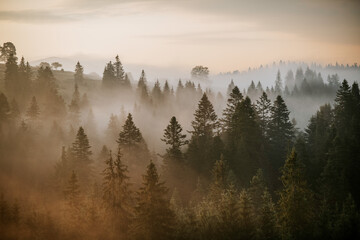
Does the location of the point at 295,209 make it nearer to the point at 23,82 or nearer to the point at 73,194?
the point at 73,194

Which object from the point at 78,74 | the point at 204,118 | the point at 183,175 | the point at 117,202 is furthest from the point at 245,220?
the point at 78,74

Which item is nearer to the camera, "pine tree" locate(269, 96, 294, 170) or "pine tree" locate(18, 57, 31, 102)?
"pine tree" locate(269, 96, 294, 170)

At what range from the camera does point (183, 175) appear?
214 feet

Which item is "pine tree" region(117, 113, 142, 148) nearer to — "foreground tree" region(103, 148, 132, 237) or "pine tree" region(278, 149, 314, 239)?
"foreground tree" region(103, 148, 132, 237)

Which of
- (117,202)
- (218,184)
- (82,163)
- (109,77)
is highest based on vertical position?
(109,77)

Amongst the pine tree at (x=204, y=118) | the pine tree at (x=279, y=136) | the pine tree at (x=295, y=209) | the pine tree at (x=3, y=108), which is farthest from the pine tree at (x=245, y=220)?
the pine tree at (x=3, y=108)

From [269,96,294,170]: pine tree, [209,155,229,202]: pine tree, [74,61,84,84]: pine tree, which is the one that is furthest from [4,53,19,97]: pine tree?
[209,155,229,202]: pine tree

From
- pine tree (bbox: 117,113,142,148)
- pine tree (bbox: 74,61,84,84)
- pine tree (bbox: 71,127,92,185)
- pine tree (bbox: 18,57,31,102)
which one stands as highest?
pine tree (bbox: 74,61,84,84)

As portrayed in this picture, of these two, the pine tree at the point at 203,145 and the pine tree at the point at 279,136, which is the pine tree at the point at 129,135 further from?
the pine tree at the point at 279,136

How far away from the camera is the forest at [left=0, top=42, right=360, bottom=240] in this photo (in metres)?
42.2

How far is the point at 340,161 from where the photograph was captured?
192ft

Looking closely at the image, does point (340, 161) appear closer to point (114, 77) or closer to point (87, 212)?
point (87, 212)

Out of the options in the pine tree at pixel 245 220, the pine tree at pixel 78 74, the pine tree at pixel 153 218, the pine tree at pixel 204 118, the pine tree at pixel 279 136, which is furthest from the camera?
the pine tree at pixel 78 74

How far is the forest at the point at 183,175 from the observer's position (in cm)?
4225
